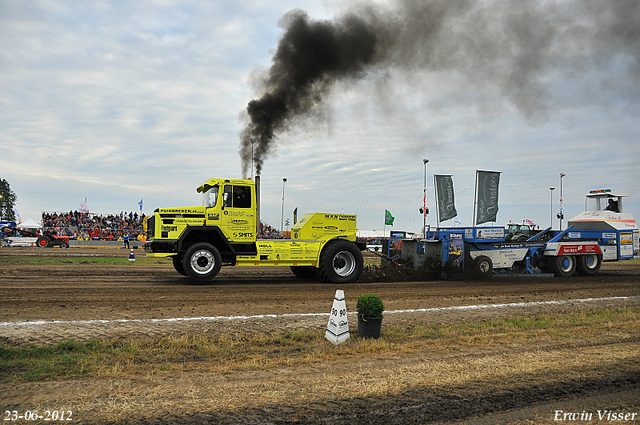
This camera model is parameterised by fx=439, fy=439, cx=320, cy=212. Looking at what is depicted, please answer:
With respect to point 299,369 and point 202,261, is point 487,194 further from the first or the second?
point 299,369

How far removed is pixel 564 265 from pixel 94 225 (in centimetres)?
4831

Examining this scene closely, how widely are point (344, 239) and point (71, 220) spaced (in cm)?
4733

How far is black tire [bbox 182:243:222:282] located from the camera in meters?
13.1

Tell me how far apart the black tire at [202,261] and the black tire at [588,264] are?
15.1 metres

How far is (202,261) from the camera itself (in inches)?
526

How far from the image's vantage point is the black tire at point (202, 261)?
13.1 meters

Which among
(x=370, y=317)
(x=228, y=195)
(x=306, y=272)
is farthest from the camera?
(x=306, y=272)

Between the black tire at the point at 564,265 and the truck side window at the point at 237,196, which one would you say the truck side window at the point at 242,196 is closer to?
the truck side window at the point at 237,196

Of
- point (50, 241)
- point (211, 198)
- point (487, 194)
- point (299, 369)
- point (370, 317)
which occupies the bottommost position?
point (299, 369)

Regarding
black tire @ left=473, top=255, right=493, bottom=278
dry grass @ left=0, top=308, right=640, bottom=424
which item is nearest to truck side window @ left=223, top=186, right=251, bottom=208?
dry grass @ left=0, top=308, right=640, bottom=424

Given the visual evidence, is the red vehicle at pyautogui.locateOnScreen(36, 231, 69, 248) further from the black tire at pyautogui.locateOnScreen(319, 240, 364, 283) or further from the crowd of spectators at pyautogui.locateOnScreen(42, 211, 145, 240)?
the black tire at pyautogui.locateOnScreen(319, 240, 364, 283)

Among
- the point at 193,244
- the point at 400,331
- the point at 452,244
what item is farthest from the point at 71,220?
the point at 400,331

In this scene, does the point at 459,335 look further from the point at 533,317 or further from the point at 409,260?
the point at 409,260

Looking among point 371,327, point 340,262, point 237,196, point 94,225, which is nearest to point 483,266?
point 340,262
